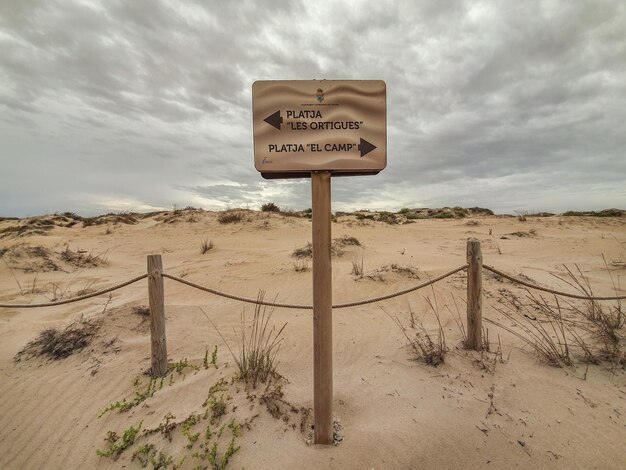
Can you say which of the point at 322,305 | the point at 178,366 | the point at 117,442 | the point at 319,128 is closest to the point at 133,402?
the point at 117,442

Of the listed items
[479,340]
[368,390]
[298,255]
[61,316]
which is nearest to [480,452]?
[368,390]

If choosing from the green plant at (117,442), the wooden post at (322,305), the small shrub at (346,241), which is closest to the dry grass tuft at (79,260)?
the small shrub at (346,241)

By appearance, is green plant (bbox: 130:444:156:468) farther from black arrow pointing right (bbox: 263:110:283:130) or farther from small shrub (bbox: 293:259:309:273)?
small shrub (bbox: 293:259:309:273)

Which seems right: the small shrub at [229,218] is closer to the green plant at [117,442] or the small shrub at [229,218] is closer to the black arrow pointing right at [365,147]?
the green plant at [117,442]

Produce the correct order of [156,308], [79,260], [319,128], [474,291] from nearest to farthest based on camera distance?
[319,128] < [156,308] < [474,291] < [79,260]

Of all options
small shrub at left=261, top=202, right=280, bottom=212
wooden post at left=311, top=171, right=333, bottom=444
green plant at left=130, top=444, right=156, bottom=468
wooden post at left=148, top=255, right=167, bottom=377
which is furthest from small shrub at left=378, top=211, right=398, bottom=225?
green plant at left=130, top=444, right=156, bottom=468

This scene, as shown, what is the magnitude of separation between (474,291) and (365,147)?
2298 millimetres

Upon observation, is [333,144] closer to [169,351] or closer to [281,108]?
[281,108]

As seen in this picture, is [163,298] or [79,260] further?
[79,260]

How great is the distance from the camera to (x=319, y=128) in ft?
7.22

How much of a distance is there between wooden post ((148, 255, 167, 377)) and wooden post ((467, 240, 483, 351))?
3201mm

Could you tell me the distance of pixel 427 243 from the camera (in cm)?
1188

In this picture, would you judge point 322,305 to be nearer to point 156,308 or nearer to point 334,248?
point 156,308

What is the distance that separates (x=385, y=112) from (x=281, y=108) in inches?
26.8
